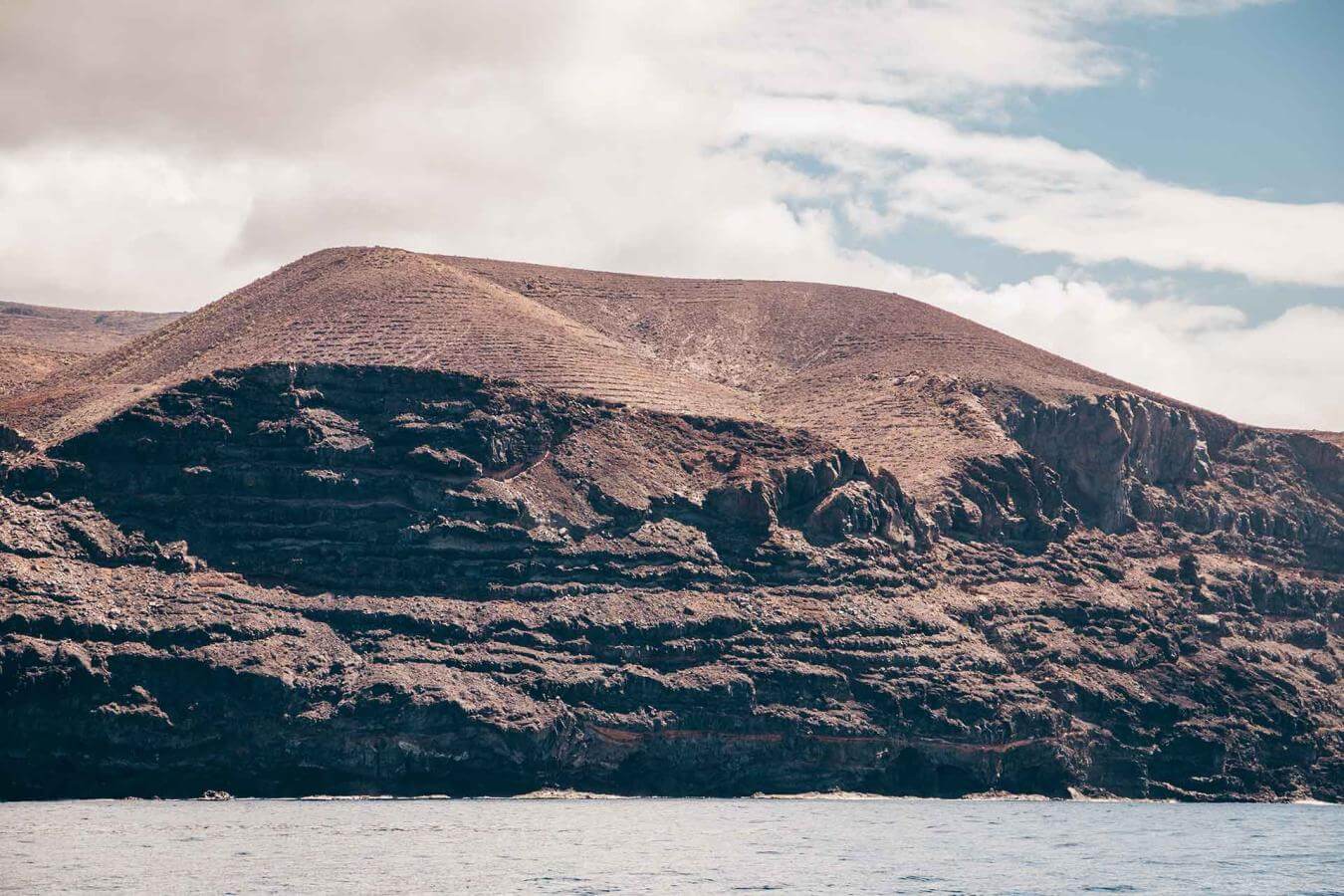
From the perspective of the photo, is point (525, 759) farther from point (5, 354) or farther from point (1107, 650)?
point (5, 354)

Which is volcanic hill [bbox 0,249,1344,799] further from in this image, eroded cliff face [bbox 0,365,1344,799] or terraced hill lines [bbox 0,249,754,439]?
terraced hill lines [bbox 0,249,754,439]

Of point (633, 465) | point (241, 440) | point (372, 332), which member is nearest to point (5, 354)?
point (372, 332)

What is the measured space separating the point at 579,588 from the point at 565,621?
411 cm

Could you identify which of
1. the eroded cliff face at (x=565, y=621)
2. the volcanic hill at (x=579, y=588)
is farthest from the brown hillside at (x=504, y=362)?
the eroded cliff face at (x=565, y=621)

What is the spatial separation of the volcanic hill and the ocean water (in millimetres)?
6626

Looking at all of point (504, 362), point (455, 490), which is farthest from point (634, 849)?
point (504, 362)

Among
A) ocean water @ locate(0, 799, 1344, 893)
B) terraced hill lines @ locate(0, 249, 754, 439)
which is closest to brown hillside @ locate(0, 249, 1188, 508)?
terraced hill lines @ locate(0, 249, 754, 439)

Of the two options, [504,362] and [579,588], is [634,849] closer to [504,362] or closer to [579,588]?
[579,588]

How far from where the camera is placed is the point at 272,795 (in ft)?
394

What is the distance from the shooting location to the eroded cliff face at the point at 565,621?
119438 mm

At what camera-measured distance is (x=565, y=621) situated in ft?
436

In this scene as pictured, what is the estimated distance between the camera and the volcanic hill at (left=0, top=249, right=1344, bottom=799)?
12038 cm

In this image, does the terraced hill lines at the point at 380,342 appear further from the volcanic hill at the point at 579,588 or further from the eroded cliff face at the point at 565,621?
the eroded cliff face at the point at 565,621

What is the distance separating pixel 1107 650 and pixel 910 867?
252 feet
